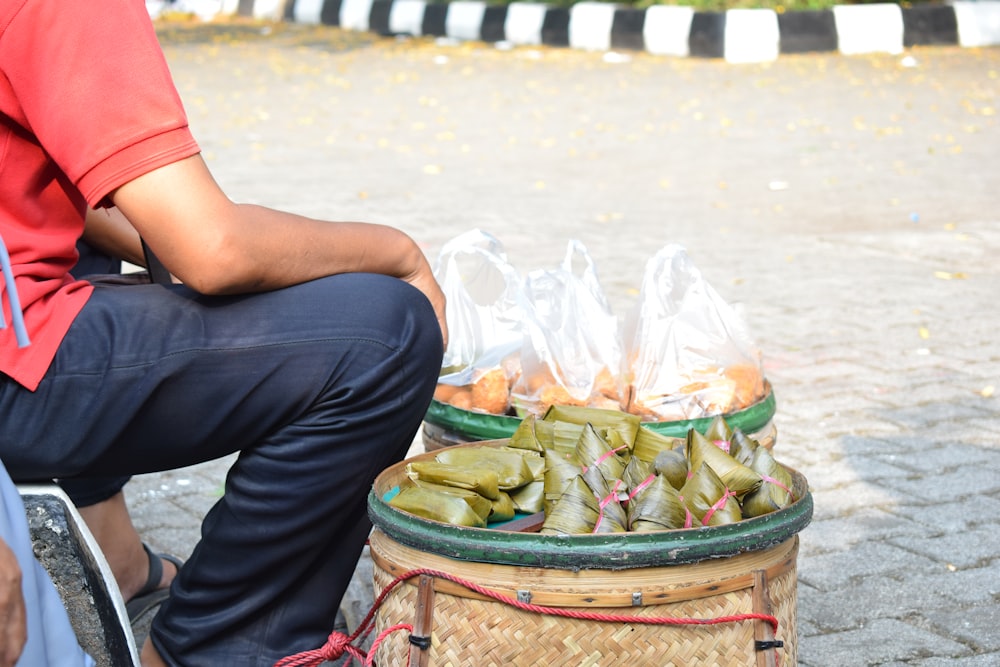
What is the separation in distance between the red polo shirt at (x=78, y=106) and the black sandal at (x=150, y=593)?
0.96 metres

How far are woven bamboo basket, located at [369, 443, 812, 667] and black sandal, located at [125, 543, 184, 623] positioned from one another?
109cm

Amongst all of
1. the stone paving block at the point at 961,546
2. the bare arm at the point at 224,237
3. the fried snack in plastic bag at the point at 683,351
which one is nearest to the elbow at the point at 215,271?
the bare arm at the point at 224,237

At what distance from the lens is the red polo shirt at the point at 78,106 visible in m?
1.62

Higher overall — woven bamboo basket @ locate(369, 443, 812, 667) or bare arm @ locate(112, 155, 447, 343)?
bare arm @ locate(112, 155, 447, 343)

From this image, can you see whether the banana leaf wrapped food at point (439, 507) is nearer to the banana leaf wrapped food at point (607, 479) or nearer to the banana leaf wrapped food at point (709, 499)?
the banana leaf wrapped food at point (607, 479)

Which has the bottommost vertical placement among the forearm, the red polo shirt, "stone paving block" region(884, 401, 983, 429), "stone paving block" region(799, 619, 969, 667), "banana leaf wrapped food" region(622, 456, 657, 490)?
"stone paving block" region(884, 401, 983, 429)

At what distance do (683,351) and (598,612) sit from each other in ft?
3.31

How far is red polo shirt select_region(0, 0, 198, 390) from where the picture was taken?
1.62 metres

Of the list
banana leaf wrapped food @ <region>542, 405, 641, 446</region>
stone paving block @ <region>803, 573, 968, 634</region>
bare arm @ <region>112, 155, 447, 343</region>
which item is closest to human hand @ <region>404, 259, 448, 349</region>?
bare arm @ <region>112, 155, 447, 343</region>

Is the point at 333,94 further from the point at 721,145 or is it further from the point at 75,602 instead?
the point at 75,602

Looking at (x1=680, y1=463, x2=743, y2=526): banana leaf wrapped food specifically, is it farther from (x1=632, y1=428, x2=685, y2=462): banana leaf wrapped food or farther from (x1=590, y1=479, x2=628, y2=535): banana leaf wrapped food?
(x1=632, y1=428, x2=685, y2=462): banana leaf wrapped food

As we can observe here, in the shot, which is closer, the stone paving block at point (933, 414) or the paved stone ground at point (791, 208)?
the paved stone ground at point (791, 208)

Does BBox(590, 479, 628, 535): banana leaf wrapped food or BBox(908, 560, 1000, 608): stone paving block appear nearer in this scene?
BBox(590, 479, 628, 535): banana leaf wrapped food

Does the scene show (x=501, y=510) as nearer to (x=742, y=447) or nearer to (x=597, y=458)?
(x=597, y=458)
